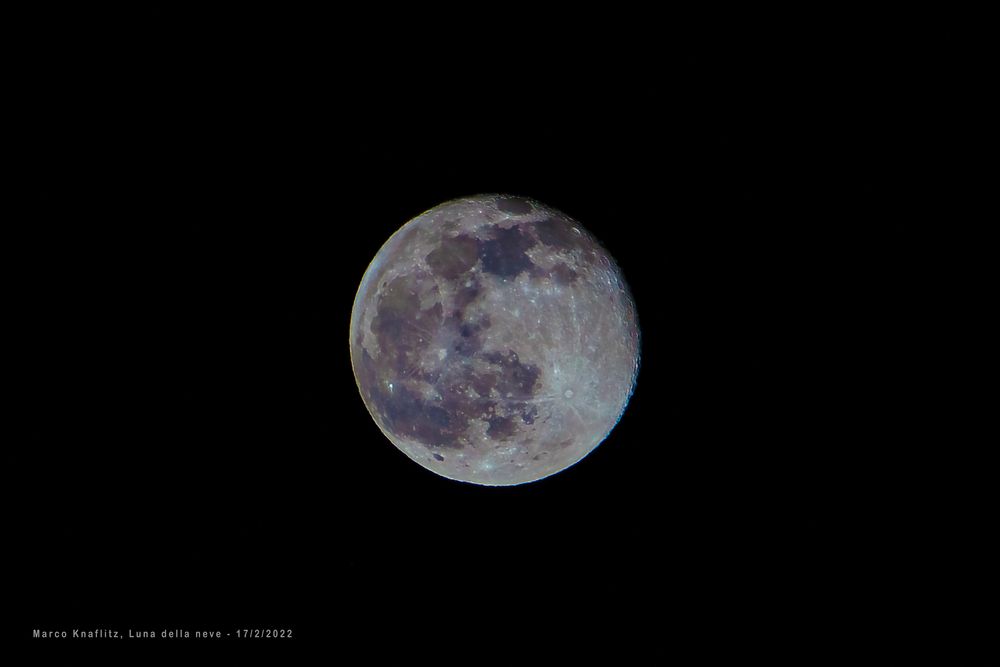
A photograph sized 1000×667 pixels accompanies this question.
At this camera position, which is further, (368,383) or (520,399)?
(368,383)

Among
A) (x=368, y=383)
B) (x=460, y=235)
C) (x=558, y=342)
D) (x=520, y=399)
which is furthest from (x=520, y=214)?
(x=368, y=383)

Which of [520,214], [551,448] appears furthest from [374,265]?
[551,448]

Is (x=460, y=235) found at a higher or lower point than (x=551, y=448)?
higher

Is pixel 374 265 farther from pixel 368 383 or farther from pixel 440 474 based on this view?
pixel 440 474

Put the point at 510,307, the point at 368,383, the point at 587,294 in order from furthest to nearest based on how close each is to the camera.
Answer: the point at 368,383, the point at 587,294, the point at 510,307

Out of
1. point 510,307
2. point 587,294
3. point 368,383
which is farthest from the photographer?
point 368,383

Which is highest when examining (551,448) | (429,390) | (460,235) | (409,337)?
(460,235)
